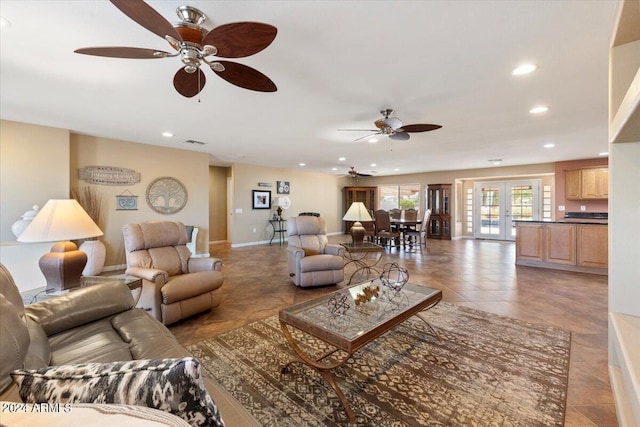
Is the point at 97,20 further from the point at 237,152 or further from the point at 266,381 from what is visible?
the point at 237,152

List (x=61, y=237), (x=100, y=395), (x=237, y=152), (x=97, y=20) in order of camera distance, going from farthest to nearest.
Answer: (x=237, y=152) → (x=61, y=237) → (x=97, y=20) → (x=100, y=395)

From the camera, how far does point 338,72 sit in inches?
95.8

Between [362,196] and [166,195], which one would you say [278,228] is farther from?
[362,196]

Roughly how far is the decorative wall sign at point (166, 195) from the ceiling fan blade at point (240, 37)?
15.7 feet

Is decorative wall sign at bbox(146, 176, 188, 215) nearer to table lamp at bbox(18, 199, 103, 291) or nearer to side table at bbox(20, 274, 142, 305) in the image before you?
side table at bbox(20, 274, 142, 305)

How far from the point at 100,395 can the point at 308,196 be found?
9.21 metres

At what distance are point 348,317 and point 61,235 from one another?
2374mm

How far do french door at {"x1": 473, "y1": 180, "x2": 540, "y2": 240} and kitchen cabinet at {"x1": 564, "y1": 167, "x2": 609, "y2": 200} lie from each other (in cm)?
131

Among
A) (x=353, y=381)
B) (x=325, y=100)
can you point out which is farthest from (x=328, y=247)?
(x=353, y=381)

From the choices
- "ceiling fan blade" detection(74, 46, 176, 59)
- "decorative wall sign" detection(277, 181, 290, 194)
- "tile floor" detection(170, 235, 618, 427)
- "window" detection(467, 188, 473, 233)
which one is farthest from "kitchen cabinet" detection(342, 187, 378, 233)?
"ceiling fan blade" detection(74, 46, 176, 59)

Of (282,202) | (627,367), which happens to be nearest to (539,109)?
(627,367)

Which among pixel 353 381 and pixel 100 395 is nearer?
pixel 100 395

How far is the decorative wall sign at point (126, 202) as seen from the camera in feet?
16.7

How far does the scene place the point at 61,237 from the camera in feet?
6.87
